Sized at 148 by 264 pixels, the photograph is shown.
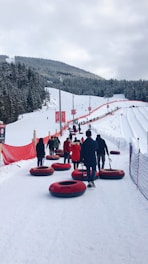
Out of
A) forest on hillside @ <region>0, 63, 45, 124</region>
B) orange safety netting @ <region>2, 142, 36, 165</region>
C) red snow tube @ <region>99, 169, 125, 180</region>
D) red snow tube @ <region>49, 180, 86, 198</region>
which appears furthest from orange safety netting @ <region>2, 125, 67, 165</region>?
forest on hillside @ <region>0, 63, 45, 124</region>

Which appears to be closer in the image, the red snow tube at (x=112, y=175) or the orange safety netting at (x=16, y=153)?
the red snow tube at (x=112, y=175)

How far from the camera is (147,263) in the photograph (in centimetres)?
519

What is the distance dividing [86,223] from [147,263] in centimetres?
238

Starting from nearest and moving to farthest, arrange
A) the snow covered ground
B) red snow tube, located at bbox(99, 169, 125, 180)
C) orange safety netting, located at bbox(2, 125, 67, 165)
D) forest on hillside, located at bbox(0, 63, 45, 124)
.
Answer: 1. the snow covered ground
2. red snow tube, located at bbox(99, 169, 125, 180)
3. orange safety netting, located at bbox(2, 125, 67, 165)
4. forest on hillside, located at bbox(0, 63, 45, 124)

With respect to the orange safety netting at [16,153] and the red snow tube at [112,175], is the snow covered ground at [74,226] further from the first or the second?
the orange safety netting at [16,153]

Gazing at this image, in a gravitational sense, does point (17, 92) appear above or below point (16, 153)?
above

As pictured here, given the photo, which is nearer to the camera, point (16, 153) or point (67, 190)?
point (67, 190)

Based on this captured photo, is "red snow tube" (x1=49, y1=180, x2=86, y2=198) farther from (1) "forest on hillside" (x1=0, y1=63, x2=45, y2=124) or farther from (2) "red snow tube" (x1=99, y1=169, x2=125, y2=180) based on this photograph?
(1) "forest on hillside" (x1=0, y1=63, x2=45, y2=124)

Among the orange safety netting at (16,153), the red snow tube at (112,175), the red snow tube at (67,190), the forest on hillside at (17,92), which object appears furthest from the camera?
the forest on hillside at (17,92)

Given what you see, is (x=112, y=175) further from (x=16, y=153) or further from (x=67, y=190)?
(x=16, y=153)

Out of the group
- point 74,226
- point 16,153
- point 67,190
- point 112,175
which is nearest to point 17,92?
point 16,153

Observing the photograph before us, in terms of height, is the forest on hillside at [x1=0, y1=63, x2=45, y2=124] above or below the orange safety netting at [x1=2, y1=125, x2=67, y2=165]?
above

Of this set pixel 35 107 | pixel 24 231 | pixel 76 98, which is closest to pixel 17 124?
pixel 35 107

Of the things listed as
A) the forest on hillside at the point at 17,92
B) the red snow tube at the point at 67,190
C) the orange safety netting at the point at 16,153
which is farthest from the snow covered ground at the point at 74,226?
the forest on hillside at the point at 17,92
